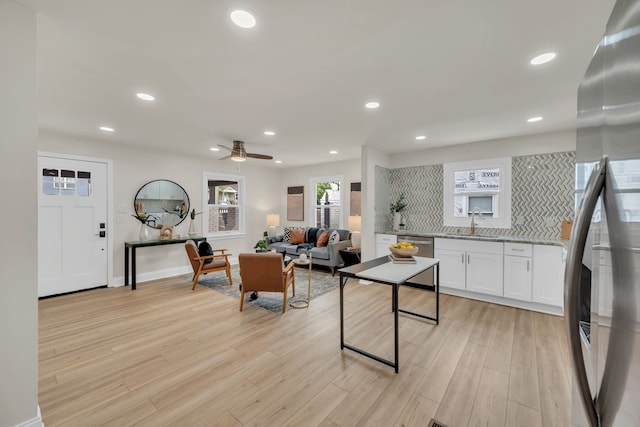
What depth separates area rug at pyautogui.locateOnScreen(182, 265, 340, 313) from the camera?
389 centimetres

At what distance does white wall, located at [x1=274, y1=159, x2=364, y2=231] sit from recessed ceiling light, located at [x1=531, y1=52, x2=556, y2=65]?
423 centimetres

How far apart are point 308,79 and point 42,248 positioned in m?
4.78

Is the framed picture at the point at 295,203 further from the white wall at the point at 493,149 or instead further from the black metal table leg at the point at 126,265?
the black metal table leg at the point at 126,265

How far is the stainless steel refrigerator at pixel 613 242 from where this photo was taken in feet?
1.64

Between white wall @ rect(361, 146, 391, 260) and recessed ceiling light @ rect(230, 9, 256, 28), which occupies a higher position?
recessed ceiling light @ rect(230, 9, 256, 28)

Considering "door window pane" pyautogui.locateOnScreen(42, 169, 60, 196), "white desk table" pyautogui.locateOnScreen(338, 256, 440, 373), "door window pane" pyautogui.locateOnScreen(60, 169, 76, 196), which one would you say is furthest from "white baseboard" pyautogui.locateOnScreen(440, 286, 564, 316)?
"door window pane" pyautogui.locateOnScreen(42, 169, 60, 196)

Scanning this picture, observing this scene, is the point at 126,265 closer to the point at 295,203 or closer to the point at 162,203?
the point at 162,203

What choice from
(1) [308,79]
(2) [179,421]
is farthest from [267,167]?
(2) [179,421]

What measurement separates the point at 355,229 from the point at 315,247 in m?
1.02

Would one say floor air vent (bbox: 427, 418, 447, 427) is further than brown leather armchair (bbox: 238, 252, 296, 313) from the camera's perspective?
No

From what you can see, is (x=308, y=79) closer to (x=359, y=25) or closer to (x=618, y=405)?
(x=359, y=25)

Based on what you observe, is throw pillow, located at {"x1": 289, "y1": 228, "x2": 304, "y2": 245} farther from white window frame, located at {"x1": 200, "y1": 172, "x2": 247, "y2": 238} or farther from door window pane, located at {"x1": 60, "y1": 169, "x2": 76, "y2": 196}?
door window pane, located at {"x1": 60, "y1": 169, "x2": 76, "y2": 196}

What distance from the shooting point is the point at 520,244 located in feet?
12.0

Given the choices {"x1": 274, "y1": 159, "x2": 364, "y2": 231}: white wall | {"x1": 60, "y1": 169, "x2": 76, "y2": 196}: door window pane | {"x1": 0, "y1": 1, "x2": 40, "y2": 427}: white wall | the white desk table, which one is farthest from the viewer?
{"x1": 274, "y1": 159, "x2": 364, "y2": 231}: white wall
